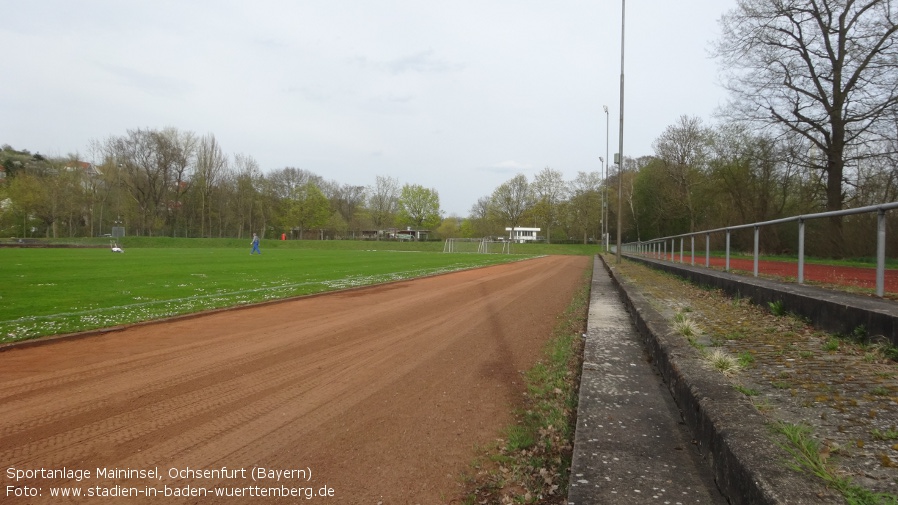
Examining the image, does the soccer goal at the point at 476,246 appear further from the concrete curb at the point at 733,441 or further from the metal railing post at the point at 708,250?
the concrete curb at the point at 733,441

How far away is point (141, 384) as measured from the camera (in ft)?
17.4

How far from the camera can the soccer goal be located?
220 feet

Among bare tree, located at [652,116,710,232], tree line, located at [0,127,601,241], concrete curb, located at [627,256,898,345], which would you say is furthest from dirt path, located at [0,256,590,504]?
tree line, located at [0,127,601,241]

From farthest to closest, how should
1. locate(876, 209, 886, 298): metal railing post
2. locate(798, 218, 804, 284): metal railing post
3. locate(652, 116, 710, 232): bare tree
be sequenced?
locate(652, 116, 710, 232): bare tree < locate(798, 218, 804, 284): metal railing post < locate(876, 209, 886, 298): metal railing post

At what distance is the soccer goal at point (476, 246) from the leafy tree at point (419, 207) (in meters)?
24.4

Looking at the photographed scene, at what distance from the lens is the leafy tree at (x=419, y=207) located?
98.4 m

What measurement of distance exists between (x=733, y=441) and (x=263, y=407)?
3.83 m

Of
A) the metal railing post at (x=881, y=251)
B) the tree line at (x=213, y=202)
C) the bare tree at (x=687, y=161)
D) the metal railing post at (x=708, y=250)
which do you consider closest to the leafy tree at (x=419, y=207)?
the tree line at (x=213, y=202)

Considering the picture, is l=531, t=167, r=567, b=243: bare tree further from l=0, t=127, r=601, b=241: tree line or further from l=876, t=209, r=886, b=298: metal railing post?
l=876, t=209, r=886, b=298: metal railing post

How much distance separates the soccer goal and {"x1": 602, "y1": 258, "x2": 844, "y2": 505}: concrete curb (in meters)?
62.6

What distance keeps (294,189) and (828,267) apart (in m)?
90.1

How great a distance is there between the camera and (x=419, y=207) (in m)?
98.4

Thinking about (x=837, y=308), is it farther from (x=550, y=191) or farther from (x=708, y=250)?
(x=550, y=191)

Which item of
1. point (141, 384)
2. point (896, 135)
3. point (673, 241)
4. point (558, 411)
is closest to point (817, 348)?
point (558, 411)
